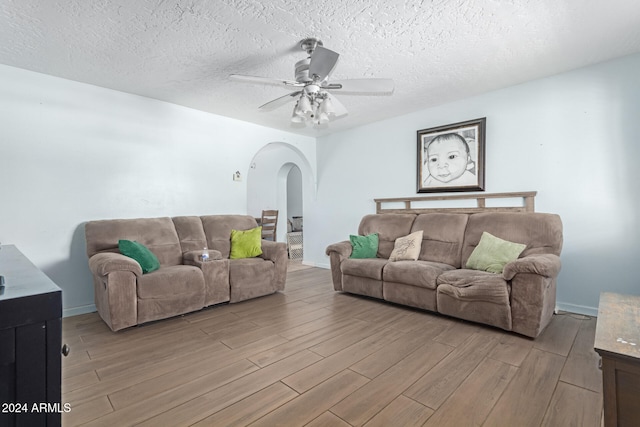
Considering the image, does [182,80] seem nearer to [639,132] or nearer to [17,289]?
[17,289]

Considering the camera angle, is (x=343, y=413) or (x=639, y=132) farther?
(x=639, y=132)

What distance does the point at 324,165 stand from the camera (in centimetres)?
546

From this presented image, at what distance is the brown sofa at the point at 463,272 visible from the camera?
2432 millimetres

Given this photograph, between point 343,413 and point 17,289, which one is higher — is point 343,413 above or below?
below

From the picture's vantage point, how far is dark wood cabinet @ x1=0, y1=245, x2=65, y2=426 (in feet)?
1.93

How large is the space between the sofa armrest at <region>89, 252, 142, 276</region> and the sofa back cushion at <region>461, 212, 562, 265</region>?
3.27 m

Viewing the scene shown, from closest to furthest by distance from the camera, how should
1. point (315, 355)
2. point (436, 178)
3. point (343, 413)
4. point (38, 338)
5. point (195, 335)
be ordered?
point (38, 338) → point (343, 413) → point (315, 355) → point (195, 335) → point (436, 178)

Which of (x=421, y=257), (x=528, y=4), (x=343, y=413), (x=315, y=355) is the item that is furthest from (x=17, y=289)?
(x=421, y=257)

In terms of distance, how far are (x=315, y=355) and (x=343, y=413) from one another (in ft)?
2.11

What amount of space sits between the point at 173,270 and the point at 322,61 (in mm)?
2366

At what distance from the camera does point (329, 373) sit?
194cm

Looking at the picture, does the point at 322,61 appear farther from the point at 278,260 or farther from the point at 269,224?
the point at 269,224

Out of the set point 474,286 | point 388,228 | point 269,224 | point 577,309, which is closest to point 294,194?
point 269,224

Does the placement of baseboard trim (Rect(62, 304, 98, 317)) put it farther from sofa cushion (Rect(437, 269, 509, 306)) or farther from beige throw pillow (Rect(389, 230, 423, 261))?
sofa cushion (Rect(437, 269, 509, 306))
